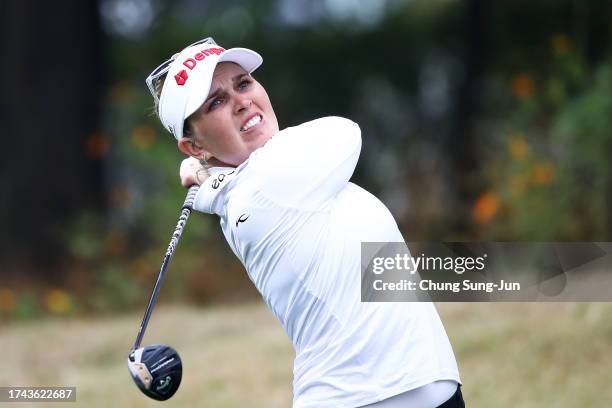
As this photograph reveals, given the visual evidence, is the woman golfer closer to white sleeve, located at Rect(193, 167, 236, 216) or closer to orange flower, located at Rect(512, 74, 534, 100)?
white sleeve, located at Rect(193, 167, 236, 216)

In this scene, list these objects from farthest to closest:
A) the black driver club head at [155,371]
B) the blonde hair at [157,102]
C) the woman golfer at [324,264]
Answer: the blonde hair at [157,102], the black driver club head at [155,371], the woman golfer at [324,264]

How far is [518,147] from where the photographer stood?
8328 millimetres

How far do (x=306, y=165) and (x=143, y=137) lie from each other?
738 centimetres

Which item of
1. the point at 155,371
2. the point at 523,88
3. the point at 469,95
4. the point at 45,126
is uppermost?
the point at 155,371

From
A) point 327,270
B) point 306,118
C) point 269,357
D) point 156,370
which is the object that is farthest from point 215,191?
point 306,118

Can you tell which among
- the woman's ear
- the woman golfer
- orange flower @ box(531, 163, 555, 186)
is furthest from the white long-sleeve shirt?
orange flower @ box(531, 163, 555, 186)

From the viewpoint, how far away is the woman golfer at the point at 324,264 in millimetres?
2820

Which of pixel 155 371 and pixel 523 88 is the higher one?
pixel 155 371

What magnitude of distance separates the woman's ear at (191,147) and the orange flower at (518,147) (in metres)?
5.46

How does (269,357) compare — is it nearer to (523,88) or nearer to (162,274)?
(523,88)

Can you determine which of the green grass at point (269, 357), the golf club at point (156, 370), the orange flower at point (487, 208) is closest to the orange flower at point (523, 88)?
the orange flower at point (487, 208)

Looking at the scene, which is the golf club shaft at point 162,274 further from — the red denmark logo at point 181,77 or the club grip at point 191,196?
the red denmark logo at point 181,77

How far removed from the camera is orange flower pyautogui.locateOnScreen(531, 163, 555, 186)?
26.5ft

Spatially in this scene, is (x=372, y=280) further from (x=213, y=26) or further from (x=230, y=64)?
(x=213, y=26)
